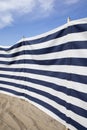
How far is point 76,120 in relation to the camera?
3.25 metres

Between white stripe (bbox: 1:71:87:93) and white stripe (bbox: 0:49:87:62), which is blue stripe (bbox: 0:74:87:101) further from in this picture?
white stripe (bbox: 0:49:87:62)

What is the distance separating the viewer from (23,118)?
450cm

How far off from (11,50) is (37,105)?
74.1 inches

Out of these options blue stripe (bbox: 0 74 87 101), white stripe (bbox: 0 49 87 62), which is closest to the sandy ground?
blue stripe (bbox: 0 74 87 101)

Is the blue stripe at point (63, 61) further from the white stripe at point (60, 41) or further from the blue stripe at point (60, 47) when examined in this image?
the white stripe at point (60, 41)

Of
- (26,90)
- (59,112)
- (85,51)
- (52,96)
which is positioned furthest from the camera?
(26,90)

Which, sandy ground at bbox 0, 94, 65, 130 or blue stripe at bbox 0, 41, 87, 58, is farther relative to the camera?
sandy ground at bbox 0, 94, 65, 130

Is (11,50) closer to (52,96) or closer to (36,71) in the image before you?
(36,71)

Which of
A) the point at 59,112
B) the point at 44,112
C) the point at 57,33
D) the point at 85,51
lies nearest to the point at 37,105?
the point at 44,112

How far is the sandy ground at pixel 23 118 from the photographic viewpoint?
13.3 feet

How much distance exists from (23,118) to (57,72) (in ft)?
4.26

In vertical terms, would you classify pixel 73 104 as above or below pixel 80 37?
below

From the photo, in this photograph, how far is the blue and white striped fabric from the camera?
10.6ft

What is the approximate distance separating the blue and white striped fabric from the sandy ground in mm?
152
